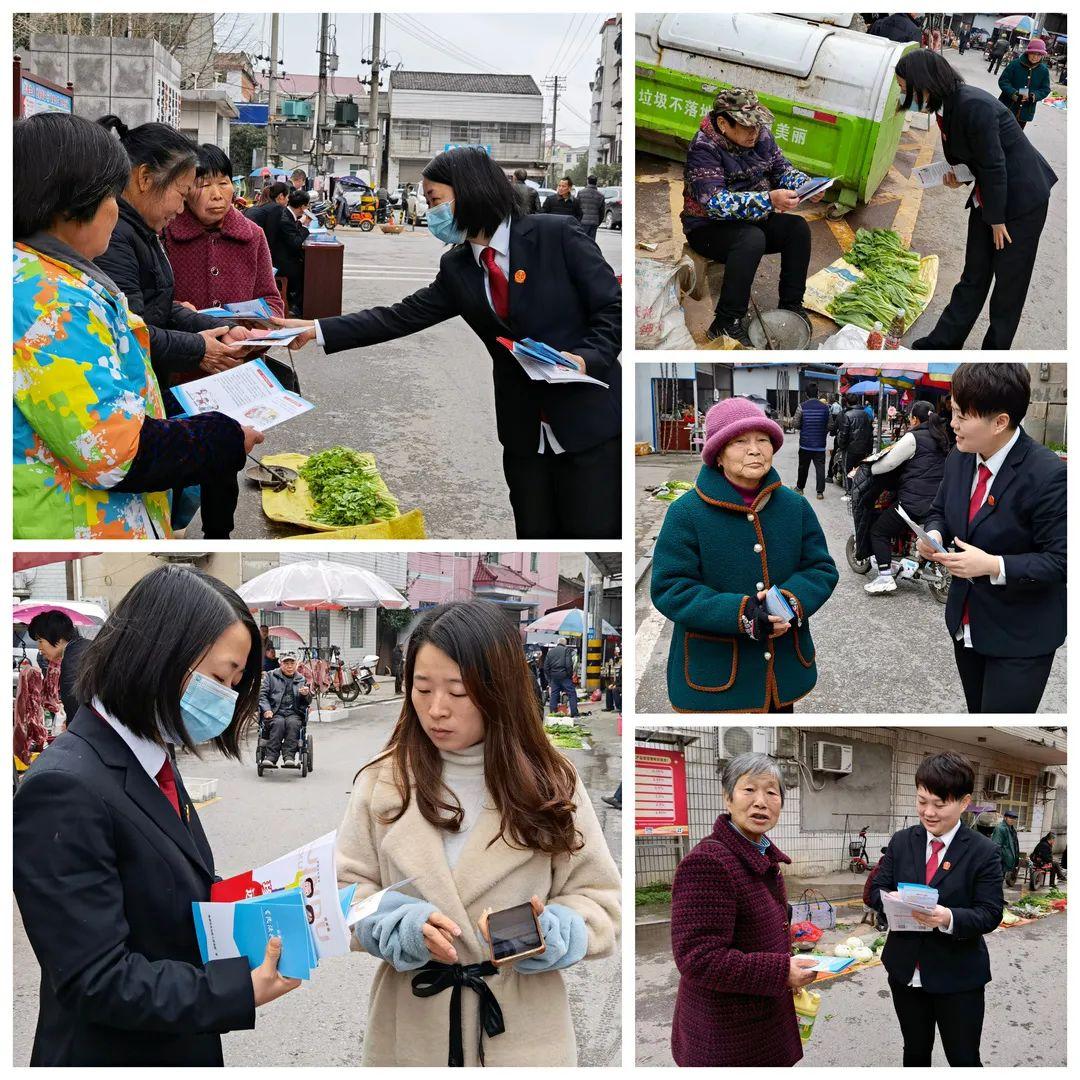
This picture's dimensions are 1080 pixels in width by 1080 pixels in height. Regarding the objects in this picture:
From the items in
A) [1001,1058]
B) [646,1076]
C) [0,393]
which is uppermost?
[0,393]

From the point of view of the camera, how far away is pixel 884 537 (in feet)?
13.9

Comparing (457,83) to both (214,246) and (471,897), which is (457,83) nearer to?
(214,246)

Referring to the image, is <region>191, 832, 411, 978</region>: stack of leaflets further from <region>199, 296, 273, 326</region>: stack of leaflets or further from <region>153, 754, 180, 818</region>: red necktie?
<region>199, 296, 273, 326</region>: stack of leaflets

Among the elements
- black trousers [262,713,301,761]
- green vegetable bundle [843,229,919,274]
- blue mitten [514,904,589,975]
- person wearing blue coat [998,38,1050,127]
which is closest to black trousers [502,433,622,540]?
blue mitten [514,904,589,975]

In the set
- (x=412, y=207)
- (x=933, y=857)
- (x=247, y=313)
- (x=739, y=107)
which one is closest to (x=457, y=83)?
(x=739, y=107)

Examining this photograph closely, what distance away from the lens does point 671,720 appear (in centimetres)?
279

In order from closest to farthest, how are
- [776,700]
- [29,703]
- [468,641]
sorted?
[468,641] < [776,700] < [29,703]

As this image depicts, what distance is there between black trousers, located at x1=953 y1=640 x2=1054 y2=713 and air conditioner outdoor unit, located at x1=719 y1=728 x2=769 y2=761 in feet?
2.27

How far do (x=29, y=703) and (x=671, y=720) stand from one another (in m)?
2.72

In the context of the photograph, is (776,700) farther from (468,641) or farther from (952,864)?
(468,641)

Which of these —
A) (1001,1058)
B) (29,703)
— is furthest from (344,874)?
(29,703)

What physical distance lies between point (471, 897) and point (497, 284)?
1833mm

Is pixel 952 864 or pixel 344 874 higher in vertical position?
pixel 344 874

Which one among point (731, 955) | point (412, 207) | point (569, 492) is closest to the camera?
point (731, 955)
